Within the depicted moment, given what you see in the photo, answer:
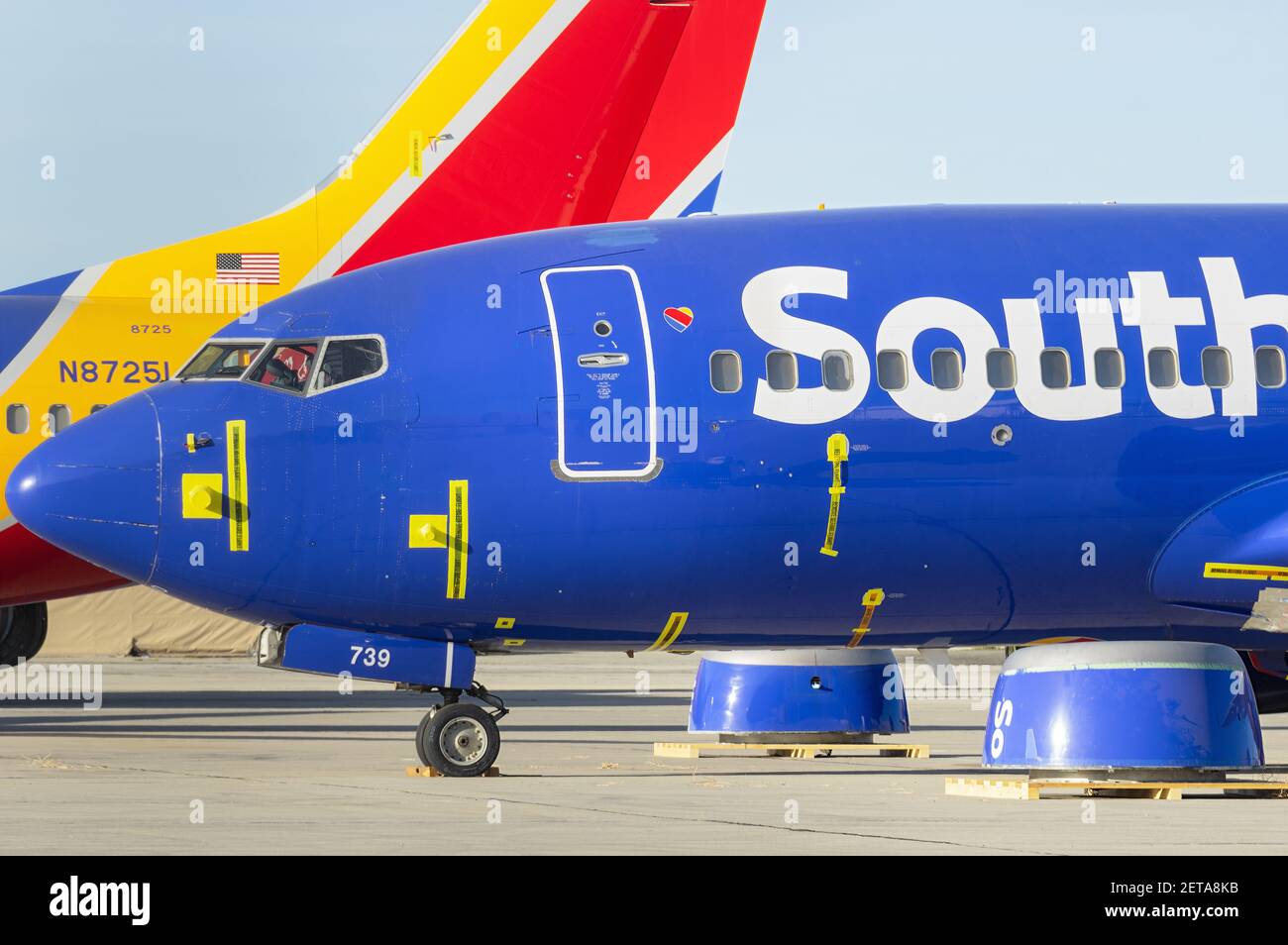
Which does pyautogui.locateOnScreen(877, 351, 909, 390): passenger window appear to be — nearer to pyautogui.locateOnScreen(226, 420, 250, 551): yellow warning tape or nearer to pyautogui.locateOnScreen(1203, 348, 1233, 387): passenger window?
pyautogui.locateOnScreen(1203, 348, 1233, 387): passenger window

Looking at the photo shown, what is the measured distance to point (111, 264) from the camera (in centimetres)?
2633

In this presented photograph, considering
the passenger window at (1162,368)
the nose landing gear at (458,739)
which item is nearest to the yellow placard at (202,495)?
the nose landing gear at (458,739)

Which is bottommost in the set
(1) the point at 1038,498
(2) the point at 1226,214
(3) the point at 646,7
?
(1) the point at 1038,498

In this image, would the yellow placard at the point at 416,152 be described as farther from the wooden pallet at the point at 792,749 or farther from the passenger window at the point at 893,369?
the passenger window at the point at 893,369

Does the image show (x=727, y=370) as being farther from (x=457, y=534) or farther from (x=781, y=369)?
(x=457, y=534)

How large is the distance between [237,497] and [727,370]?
12.1 feet

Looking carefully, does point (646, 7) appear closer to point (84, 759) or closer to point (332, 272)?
point (332, 272)

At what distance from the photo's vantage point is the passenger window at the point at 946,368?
16.8m

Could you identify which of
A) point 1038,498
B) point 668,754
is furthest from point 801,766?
point 1038,498

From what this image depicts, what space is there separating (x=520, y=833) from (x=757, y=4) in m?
15.5

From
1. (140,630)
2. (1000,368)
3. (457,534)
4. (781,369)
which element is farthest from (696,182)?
(140,630)

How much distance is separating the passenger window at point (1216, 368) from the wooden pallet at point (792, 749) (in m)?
5.33

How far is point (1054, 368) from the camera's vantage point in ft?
55.2

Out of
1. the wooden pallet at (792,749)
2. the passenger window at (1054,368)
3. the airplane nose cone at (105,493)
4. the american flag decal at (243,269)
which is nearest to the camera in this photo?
the airplane nose cone at (105,493)
